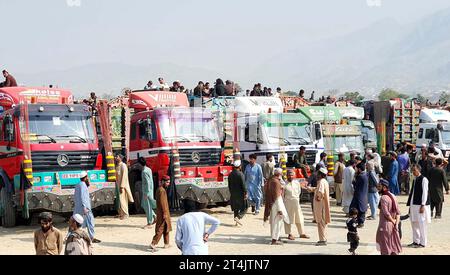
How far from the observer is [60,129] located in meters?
16.2

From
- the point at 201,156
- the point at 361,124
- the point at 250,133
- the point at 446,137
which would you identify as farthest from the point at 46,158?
the point at 446,137

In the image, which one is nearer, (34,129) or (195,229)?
(195,229)

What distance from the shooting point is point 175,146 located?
58.7 feet

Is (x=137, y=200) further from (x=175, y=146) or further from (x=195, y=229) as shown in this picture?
(x=195, y=229)

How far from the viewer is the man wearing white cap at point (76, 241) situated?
846cm

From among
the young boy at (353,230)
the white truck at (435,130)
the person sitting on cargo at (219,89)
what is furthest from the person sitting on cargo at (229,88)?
the young boy at (353,230)

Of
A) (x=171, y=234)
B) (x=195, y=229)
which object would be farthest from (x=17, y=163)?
(x=195, y=229)

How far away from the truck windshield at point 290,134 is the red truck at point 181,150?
2.59m

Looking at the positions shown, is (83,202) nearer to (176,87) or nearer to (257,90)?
(176,87)

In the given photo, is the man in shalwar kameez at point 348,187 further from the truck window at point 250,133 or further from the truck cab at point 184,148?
the truck window at point 250,133

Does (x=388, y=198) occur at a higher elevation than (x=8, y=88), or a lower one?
lower

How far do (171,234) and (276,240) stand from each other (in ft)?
8.54

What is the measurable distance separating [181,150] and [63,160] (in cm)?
333

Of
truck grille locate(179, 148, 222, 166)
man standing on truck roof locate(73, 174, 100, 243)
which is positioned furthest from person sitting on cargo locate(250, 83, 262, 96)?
man standing on truck roof locate(73, 174, 100, 243)
